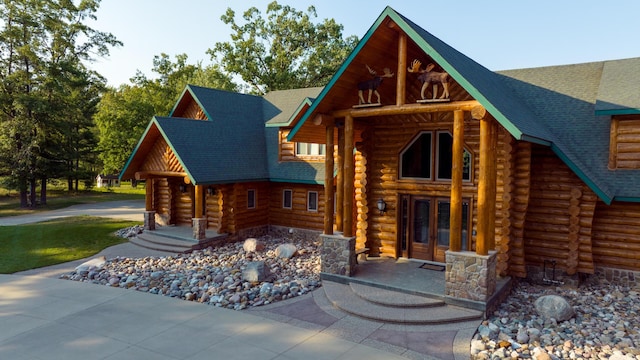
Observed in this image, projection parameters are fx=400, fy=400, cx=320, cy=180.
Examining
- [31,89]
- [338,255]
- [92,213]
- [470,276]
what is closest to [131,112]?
[31,89]

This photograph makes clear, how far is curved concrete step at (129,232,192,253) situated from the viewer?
15.5m

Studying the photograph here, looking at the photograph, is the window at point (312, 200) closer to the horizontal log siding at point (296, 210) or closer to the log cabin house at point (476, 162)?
the horizontal log siding at point (296, 210)

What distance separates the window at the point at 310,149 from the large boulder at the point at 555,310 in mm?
11063

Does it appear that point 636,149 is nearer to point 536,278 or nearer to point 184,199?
point 536,278

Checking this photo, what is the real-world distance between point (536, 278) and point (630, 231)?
2.71 meters

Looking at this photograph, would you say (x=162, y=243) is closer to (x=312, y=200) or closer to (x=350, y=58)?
(x=312, y=200)

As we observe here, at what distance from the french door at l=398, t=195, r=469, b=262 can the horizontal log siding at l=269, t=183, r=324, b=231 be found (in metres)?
5.47

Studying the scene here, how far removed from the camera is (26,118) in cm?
2791

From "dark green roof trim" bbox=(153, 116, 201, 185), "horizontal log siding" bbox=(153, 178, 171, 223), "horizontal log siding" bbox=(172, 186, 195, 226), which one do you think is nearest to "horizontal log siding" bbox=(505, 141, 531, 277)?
"dark green roof trim" bbox=(153, 116, 201, 185)

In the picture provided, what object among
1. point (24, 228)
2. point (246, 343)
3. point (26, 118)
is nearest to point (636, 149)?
point (246, 343)

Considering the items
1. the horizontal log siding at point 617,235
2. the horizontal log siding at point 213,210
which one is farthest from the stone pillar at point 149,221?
the horizontal log siding at point 617,235

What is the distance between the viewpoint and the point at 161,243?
16.2 meters

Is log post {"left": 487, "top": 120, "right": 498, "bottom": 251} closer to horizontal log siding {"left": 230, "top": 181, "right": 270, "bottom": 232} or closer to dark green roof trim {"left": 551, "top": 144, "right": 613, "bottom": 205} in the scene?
dark green roof trim {"left": 551, "top": 144, "right": 613, "bottom": 205}

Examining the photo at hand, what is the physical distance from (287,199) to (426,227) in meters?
7.89
